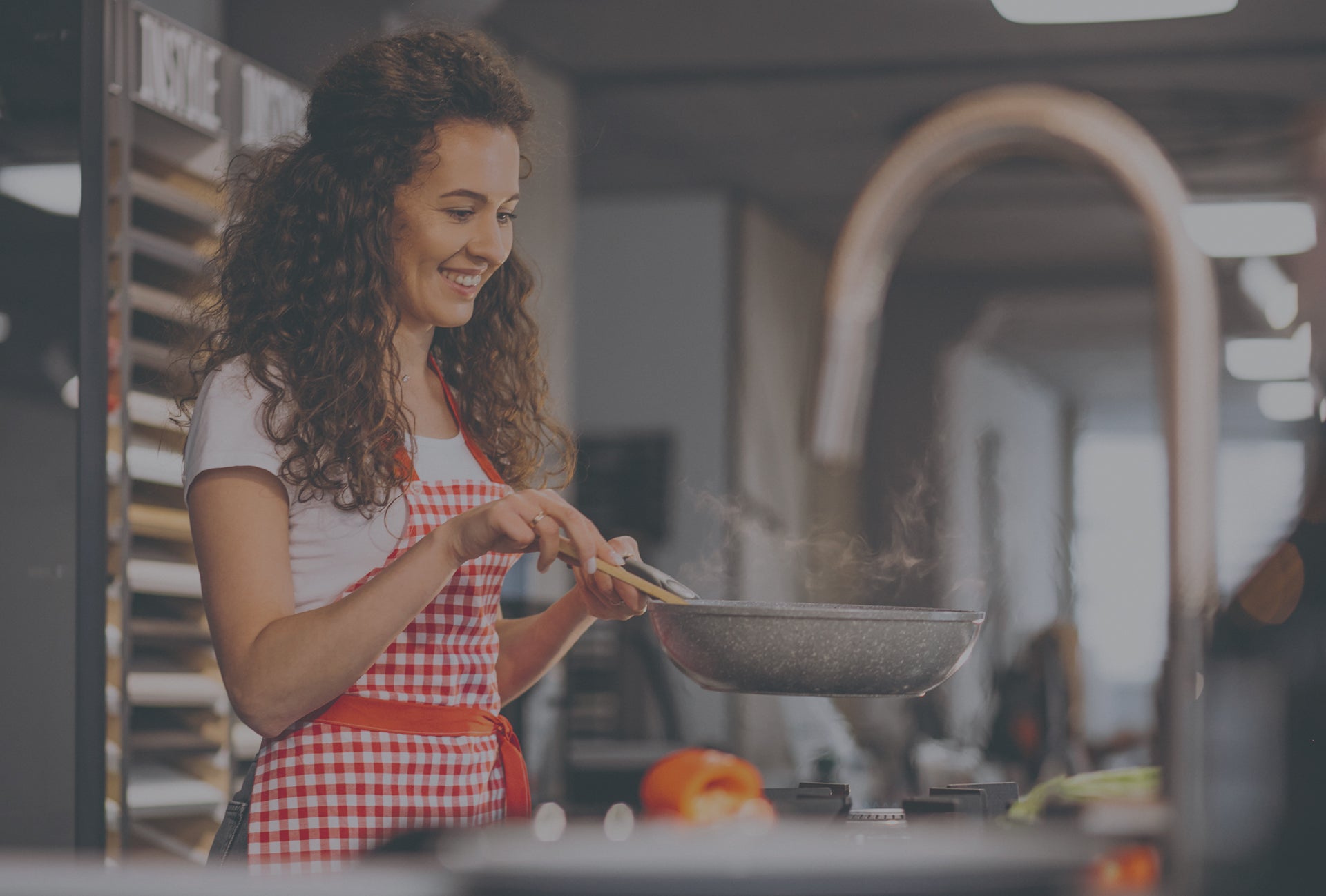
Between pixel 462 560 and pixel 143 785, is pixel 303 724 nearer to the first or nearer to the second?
pixel 462 560

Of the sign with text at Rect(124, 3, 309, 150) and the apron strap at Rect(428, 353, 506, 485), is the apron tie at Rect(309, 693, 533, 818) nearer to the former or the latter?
the apron strap at Rect(428, 353, 506, 485)

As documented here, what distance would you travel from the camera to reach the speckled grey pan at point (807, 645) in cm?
120

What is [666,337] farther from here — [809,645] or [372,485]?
[809,645]

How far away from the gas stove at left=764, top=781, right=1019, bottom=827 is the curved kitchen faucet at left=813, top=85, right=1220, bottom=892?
0.39 m

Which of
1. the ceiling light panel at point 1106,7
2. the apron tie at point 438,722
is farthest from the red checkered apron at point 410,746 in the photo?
the ceiling light panel at point 1106,7

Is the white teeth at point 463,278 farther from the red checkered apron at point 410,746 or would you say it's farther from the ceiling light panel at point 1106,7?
the ceiling light panel at point 1106,7

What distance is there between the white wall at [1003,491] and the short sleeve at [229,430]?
4396mm

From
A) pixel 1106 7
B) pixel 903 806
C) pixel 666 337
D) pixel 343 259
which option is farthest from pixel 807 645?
pixel 666 337

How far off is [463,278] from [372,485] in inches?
9.6

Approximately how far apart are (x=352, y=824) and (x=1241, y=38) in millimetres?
4914

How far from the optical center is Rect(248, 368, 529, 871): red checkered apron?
134cm

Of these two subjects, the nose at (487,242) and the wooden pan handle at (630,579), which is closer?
the wooden pan handle at (630,579)

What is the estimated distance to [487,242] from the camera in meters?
1.45

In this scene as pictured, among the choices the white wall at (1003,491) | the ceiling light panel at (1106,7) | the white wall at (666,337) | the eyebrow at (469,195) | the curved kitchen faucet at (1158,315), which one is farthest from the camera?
the white wall at (1003,491)
